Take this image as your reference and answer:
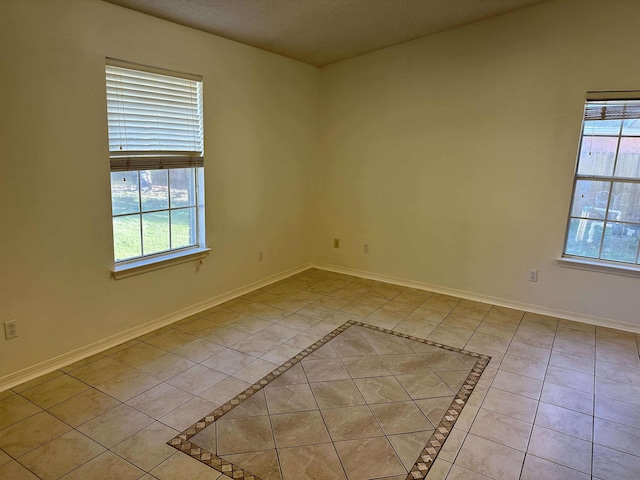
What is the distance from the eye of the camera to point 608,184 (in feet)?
12.4

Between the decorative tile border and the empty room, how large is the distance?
1 cm

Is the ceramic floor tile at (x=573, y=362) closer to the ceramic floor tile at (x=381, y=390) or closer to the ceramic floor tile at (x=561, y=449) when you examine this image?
the ceramic floor tile at (x=561, y=449)

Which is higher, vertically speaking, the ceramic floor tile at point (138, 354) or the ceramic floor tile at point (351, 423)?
the ceramic floor tile at point (138, 354)

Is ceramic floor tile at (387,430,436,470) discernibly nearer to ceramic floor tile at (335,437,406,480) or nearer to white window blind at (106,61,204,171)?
ceramic floor tile at (335,437,406,480)

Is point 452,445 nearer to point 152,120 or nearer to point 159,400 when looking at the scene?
point 159,400

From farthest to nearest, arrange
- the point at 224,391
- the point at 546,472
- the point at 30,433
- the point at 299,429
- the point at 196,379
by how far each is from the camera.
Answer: the point at 196,379, the point at 224,391, the point at 299,429, the point at 30,433, the point at 546,472

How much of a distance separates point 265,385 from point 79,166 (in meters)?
1.86

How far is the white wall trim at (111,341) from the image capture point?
2.68 metres

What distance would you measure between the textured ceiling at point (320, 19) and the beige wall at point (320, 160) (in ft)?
0.51

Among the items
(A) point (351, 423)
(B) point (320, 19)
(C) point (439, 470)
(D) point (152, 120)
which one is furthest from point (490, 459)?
(B) point (320, 19)

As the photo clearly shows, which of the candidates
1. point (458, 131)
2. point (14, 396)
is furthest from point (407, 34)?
point (14, 396)

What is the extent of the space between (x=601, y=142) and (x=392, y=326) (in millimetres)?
2424

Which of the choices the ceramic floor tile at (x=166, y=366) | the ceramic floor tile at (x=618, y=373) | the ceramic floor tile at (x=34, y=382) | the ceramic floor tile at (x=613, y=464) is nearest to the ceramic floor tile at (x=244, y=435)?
the ceramic floor tile at (x=166, y=366)

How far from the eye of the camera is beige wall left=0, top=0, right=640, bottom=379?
8.69 ft
